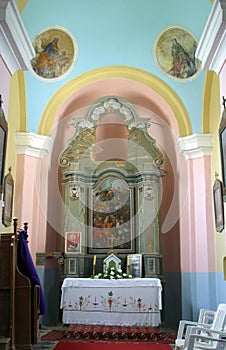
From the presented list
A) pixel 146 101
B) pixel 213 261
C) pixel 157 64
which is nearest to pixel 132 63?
pixel 157 64

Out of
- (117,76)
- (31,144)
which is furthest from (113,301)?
(117,76)

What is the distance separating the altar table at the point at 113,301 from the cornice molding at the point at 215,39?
4.77m

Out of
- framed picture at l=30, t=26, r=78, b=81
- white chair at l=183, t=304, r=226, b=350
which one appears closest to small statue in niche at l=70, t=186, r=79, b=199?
framed picture at l=30, t=26, r=78, b=81

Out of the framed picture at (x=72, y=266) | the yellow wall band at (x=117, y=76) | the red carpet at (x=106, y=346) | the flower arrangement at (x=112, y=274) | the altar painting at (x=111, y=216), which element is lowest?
the red carpet at (x=106, y=346)

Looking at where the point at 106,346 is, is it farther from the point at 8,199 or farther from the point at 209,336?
the point at 8,199

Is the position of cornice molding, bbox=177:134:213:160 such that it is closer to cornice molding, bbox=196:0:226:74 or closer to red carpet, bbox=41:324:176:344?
red carpet, bbox=41:324:176:344

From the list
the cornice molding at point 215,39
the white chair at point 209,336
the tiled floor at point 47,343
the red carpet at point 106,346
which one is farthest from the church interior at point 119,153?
the cornice molding at point 215,39

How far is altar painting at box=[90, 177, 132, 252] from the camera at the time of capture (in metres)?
10.1

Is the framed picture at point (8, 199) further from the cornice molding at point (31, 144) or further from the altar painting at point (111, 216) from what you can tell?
the altar painting at point (111, 216)

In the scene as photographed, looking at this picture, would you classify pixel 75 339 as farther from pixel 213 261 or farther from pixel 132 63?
pixel 132 63

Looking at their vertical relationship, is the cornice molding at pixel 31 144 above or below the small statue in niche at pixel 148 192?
above

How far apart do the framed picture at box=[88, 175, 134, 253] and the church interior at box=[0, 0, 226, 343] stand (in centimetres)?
2

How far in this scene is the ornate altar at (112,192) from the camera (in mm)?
9922

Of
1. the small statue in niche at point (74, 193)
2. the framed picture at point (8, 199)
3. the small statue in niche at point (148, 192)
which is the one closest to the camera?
the framed picture at point (8, 199)
